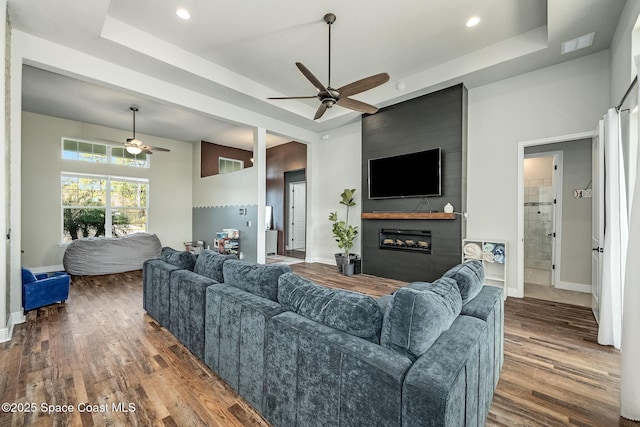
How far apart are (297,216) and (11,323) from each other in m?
6.42

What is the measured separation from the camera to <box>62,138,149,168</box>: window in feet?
20.0

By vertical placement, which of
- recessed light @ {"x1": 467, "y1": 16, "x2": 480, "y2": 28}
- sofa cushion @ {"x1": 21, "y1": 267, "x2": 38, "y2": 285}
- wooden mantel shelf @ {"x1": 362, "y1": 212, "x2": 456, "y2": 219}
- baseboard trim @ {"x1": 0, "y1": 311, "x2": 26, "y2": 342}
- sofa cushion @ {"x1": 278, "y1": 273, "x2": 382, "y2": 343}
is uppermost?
recessed light @ {"x1": 467, "y1": 16, "x2": 480, "y2": 28}

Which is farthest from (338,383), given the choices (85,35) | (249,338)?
(85,35)

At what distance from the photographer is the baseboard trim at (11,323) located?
8.36 feet

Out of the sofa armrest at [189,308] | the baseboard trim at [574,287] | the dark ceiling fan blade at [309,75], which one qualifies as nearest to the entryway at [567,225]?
the baseboard trim at [574,287]

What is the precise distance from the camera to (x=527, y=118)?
3.98 m

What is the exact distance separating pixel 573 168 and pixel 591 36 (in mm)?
2094

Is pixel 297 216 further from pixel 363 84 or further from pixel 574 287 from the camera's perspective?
pixel 574 287

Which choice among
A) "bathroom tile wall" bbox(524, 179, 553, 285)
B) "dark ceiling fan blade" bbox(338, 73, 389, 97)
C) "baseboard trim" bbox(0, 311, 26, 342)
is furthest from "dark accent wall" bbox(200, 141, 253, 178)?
"bathroom tile wall" bbox(524, 179, 553, 285)

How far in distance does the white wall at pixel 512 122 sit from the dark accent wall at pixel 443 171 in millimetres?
240

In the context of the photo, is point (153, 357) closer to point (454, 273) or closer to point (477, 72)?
point (454, 273)

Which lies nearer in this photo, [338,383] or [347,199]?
[338,383]

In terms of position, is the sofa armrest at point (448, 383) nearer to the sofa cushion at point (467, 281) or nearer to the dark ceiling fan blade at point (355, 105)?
the sofa cushion at point (467, 281)

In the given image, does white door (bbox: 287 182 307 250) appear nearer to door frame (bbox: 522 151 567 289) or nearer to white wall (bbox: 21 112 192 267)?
white wall (bbox: 21 112 192 267)
